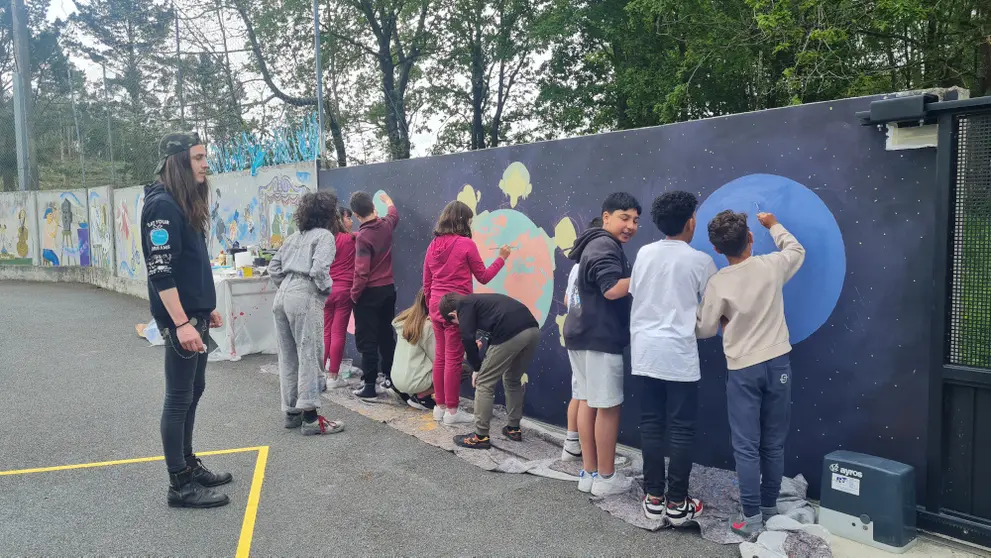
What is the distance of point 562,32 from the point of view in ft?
70.5

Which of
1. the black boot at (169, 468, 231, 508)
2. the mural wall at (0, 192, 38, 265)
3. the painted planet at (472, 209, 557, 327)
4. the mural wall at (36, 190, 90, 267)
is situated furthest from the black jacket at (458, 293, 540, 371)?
the mural wall at (0, 192, 38, 265)

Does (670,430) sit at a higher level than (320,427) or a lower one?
higher

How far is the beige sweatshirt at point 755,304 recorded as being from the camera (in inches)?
144

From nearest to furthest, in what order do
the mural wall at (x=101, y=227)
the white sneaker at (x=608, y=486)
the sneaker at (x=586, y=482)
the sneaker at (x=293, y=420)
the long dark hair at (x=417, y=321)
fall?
the white sneaker at (x=608, y=486)
the sneaker at (x=586, y=482)
the sneaker at (x=293, y=420)
the long dark hair at (x=417, y=321)
the mural wall at (x=101, y=227)

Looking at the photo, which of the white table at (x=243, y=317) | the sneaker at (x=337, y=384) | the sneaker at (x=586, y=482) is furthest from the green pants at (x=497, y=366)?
the white table at (x=243, y=317)

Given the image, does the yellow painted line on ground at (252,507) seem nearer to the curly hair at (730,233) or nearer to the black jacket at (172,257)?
the black jacket at (172,257)

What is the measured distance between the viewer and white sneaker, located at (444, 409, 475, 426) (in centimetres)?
575

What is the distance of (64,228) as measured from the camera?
714 inches

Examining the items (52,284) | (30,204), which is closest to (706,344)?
(52,284)

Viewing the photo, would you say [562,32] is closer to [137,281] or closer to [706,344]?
[137,281]

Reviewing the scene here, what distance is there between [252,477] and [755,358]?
324 centimetres

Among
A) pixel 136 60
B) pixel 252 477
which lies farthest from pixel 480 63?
pixel 252 477

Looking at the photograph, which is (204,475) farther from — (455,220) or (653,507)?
(653,507)

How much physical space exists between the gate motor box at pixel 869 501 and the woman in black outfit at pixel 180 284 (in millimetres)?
3362
